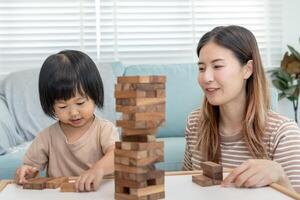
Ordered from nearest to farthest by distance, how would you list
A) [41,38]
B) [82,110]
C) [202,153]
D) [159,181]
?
[159,181] → [82,110] → [202,153] → [41,38]

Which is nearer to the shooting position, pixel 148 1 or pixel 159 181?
pixel 159 181

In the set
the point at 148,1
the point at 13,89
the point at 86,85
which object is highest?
the point at 148,1

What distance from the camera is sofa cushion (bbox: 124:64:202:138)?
9.12 ft

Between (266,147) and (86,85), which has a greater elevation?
(86,85)

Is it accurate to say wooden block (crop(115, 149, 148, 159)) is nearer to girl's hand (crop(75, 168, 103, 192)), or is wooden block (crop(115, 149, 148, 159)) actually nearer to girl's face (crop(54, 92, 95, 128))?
girl's hand (crop(75, 168, 103, 192))

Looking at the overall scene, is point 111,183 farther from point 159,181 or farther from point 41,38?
point 41,38

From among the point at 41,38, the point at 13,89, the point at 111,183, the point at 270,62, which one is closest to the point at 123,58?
the point at 41,38

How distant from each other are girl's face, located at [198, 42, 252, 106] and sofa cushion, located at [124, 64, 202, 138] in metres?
1.42

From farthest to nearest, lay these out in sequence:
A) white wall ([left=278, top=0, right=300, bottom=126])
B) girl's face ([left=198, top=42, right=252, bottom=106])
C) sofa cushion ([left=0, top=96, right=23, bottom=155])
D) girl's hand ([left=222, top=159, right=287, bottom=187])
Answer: white wall ([left=278, top=0, right=300, bottom=126]) → sofa cushion ([left=0, top=96, right=23, bottom=155]) → girl's face ([left=198, top=42, right=252, bottom=106]) → girl's hand ([left=222, top=159, right=287, bottom=187])

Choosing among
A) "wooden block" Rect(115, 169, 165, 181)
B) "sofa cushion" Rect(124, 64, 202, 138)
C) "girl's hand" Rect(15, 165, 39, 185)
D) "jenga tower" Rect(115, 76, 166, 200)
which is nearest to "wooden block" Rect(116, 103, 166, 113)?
"jenga tower" Rect(115, 76, 166, 200)

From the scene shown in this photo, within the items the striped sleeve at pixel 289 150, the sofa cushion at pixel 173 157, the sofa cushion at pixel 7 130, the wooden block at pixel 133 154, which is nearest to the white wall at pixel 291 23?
the sofa cushion at pixel 173 157

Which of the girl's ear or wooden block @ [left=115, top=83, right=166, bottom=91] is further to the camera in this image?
the girl's ear

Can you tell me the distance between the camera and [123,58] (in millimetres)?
3416

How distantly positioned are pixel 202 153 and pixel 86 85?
0.42m
